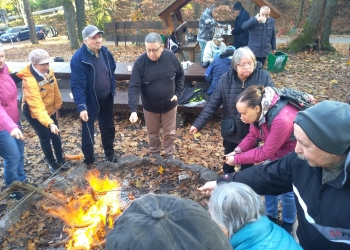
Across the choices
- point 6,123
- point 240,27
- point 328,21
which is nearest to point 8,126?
point 6,123

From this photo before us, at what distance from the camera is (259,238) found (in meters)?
1.62

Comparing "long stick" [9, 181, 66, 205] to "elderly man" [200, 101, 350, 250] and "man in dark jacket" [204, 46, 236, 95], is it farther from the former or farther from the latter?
"man in dark jacket" [204, 46, 236, 95]

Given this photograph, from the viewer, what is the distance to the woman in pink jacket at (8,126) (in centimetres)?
337

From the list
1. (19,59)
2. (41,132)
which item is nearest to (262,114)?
(41,132)

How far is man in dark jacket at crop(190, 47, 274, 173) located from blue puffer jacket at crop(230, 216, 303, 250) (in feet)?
6.81

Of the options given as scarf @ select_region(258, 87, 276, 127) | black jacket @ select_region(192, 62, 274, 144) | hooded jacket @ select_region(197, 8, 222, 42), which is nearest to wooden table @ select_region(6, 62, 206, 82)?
hooded jacket @ select_region(197, 8, 222, 42)

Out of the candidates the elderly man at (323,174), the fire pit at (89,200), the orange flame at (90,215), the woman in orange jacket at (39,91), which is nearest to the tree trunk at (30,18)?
the woman in orange jacket at (39,91)

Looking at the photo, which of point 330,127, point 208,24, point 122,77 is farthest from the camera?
point 208,24

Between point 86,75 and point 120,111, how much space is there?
3224 mm

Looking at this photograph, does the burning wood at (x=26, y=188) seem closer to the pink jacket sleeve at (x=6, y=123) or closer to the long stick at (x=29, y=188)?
the long stick at (x=29, y=188)

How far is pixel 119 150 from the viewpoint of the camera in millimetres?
5594

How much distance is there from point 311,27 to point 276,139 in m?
10.9

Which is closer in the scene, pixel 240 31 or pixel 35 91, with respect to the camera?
pixel 35 91

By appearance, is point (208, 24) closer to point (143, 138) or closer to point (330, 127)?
point (143, 138)
